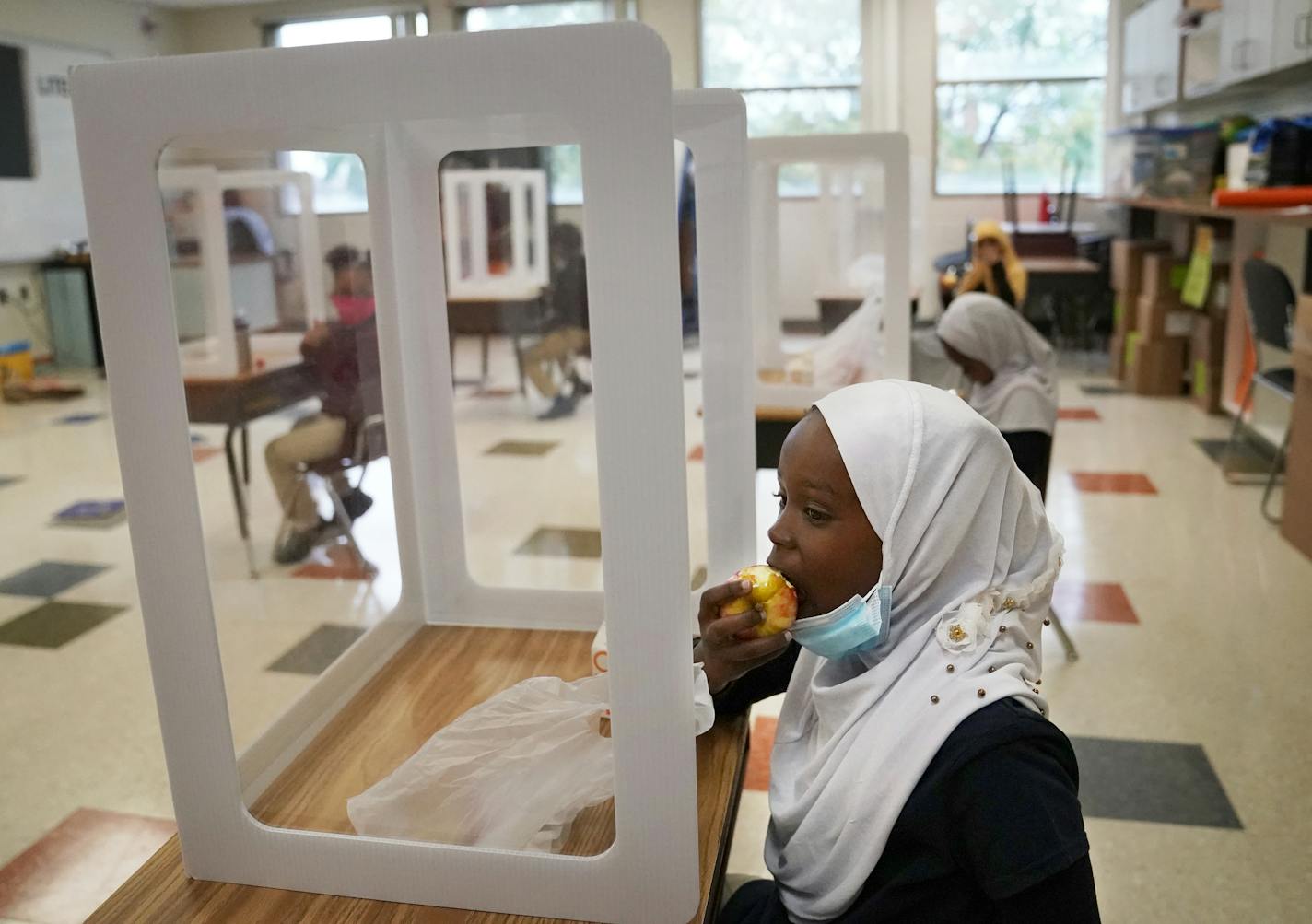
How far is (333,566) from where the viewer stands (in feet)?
8.13

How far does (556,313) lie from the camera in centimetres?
520

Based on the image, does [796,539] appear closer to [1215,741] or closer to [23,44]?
[1215,741]

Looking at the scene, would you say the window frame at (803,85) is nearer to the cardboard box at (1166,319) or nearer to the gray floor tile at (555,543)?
the cardboard box at (1166,319)

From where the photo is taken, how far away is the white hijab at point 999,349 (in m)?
2.23

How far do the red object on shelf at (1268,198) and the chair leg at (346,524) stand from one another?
300 cm

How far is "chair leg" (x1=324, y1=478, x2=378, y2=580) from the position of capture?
175 cm

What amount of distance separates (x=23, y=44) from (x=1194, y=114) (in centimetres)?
720

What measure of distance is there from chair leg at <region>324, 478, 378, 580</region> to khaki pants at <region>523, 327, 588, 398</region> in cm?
289

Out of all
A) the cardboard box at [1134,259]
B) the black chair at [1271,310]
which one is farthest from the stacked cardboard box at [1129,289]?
the black chair at [1271,310]

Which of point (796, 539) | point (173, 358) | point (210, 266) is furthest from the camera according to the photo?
point (210, 266)

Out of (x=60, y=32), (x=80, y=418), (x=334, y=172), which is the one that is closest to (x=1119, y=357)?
(x=80, y=418)

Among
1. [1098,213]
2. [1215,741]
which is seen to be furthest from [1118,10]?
[1215,741]

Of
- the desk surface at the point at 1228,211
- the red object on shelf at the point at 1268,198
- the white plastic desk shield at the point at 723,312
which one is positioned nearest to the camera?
the white plastic desk shield at the point at 723,312

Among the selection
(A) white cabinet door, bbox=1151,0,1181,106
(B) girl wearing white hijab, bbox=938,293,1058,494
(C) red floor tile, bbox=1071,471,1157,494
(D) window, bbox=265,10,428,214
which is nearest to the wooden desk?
(D) window, bbox=265,10,428,214
